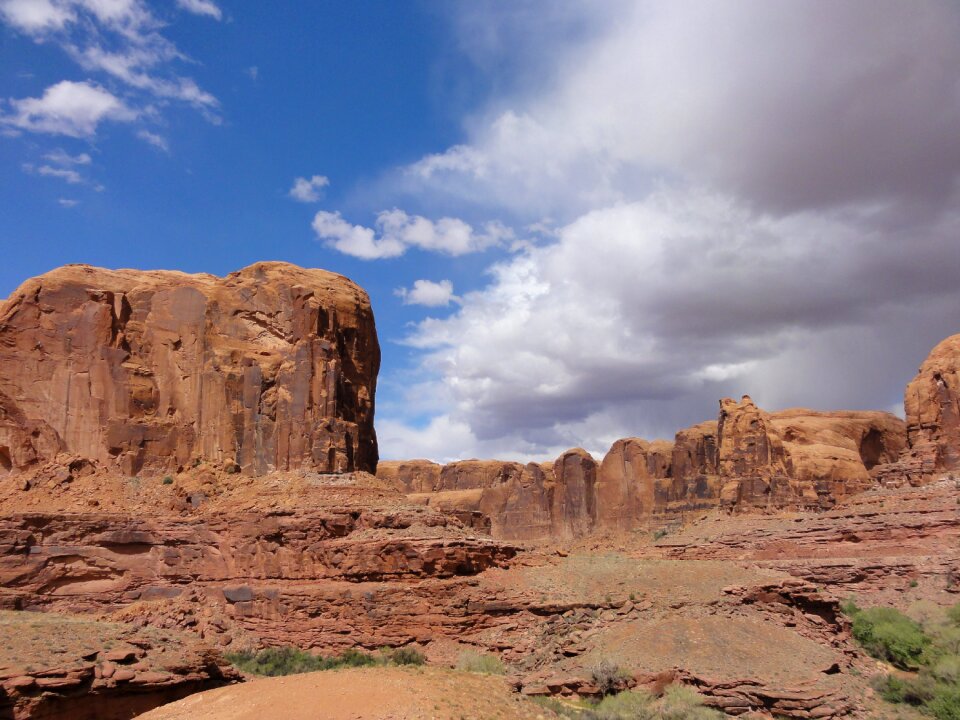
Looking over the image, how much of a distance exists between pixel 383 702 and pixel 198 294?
901 inches

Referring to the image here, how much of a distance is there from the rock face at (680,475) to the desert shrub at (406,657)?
61.2ft

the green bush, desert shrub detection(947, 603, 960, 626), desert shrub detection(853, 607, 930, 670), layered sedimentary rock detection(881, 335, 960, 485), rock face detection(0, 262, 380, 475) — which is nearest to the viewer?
the green bush

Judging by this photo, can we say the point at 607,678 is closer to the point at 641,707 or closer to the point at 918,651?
the point at 641,707

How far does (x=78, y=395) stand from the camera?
32469 millimetres

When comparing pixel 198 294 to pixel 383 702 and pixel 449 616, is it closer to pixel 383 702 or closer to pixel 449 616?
pixel 449 616

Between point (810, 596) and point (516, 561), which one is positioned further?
point (516, 561)

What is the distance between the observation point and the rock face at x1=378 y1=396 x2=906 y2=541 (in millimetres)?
51938

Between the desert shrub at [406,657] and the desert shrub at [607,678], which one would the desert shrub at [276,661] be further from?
the desert shrub at [607,678]

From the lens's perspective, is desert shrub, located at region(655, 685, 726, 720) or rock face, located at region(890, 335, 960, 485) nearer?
desert shrub, located at region(655, 685, 726, 720)

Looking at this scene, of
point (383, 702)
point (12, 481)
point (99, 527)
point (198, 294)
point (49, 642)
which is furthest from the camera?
point (198, 294)

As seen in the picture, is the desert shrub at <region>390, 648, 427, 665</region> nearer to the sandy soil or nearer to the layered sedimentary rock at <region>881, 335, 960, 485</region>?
the sandy soil

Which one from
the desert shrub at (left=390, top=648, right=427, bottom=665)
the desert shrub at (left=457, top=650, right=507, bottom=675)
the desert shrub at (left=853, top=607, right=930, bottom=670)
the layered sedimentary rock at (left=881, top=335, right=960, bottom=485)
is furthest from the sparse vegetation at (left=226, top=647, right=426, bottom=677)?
the layered sedimentary rock at (left=881, top=335, right=960, bottom=485)

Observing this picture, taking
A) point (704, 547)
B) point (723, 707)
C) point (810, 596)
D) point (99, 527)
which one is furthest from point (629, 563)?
point (99, 527)

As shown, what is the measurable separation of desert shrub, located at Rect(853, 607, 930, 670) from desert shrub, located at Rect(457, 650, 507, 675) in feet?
40.5
